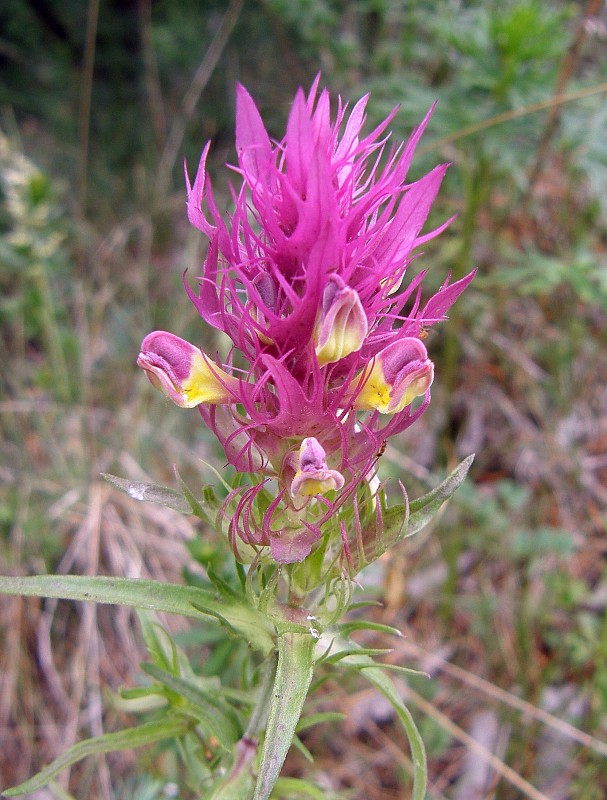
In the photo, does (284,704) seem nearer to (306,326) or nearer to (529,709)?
(306,326)

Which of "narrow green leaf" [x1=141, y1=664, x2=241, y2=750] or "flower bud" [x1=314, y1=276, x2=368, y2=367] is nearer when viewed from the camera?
"flower bud" [x1=314, y1=276, x2=368, y2=367]

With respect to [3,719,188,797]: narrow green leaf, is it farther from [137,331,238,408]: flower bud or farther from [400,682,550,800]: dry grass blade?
[400,682,550,800]: dry grass blade

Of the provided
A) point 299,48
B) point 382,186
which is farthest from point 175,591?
point 299,48

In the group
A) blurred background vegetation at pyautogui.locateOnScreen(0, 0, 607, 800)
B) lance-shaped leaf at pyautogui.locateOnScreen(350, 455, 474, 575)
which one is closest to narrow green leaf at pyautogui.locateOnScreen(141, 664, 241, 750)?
lance-shaped leaf at pyautogui.locateOnScreen(350, 455, 474, 575)

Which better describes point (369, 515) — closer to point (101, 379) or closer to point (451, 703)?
point (451, 703)

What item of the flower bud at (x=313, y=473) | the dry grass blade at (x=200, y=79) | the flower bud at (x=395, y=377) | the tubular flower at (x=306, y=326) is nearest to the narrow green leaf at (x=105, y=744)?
the tubular flower at (x=306, y=326)

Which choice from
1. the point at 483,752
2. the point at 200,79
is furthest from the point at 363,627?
the point at 200,79
